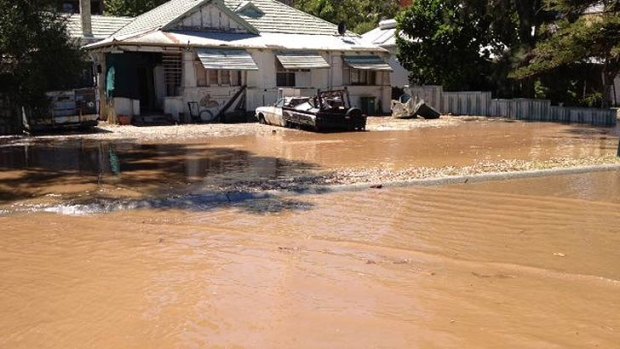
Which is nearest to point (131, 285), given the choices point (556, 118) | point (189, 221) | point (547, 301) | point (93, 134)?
point (189, 221)

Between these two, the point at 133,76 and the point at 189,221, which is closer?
the point at 189,221

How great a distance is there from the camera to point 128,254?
22.1ft

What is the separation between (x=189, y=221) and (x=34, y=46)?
33.2ft

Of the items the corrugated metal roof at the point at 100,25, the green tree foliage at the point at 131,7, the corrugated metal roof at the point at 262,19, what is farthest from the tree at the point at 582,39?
the green tree foliage at the point at 131,7

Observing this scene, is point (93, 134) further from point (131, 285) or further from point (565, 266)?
point (565, 266)

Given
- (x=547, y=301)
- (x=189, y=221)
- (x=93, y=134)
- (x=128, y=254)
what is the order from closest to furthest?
(x=547, y=301) < (x=128, y=254) < (x=189, y=221) < (x=93, y=134)

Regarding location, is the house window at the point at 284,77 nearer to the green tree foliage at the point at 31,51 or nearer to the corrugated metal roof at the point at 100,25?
the corrugated metal roof at the point at 100,25

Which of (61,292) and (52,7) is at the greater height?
(52,7)

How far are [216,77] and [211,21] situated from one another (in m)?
2.95

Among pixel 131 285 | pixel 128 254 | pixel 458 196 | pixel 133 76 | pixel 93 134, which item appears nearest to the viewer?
pixel 131 285

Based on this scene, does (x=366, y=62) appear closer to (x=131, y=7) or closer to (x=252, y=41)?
(x=252, y=41)

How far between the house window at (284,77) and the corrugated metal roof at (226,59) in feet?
6.50

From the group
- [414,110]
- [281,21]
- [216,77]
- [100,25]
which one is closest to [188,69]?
[216,77]

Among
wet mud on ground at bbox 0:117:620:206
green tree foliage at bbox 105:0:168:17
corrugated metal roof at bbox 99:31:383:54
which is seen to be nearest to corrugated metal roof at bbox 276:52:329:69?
corrugated metal roof at bbox 99:31:383:54
